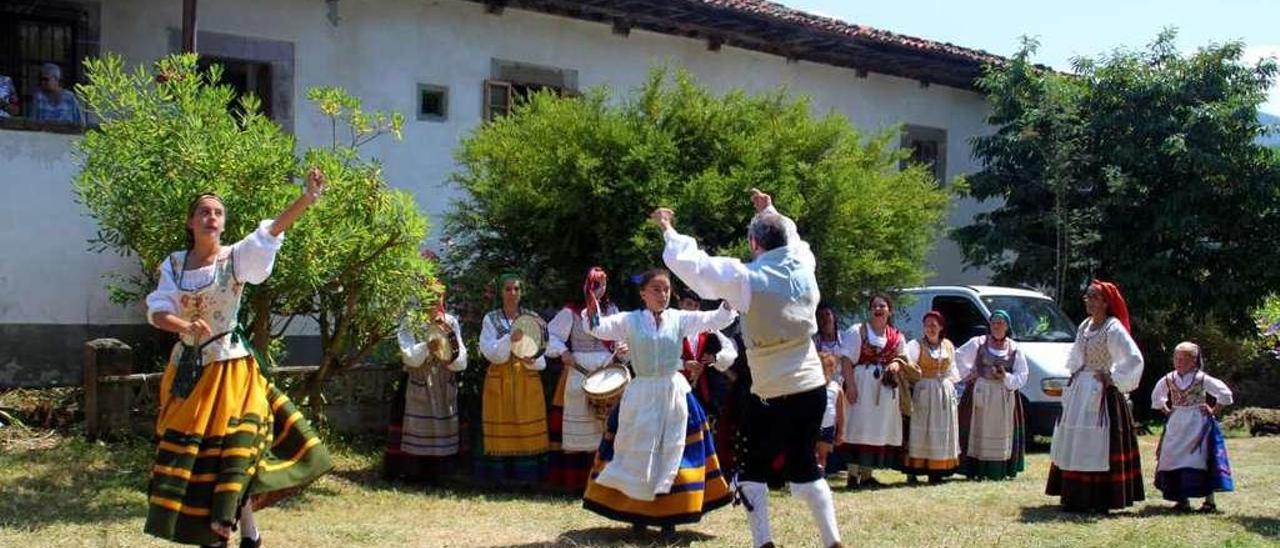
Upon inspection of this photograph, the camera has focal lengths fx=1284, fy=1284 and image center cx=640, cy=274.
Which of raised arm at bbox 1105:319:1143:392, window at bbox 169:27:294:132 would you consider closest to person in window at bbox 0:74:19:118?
window at bbox 169:27:294:132

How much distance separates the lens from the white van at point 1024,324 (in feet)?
41.7

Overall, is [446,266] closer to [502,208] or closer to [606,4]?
[502,208]

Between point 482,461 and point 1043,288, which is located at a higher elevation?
point 1043,288

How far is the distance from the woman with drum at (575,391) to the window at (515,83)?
4.78 metres

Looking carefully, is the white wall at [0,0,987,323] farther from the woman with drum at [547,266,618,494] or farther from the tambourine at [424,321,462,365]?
the woman with drum at [547,266,618,494]

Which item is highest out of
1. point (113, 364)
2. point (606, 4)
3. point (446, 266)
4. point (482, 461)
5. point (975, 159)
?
point (606, 4)

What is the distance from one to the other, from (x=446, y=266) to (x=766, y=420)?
477 centimetres

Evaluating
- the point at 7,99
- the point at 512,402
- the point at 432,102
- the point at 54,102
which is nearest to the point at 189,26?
the point at 54,102

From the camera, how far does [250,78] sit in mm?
12102

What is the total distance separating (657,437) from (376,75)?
683cm

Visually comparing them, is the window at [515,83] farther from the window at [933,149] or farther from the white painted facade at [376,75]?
the window at [933,149]

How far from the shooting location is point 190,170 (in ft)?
24.8

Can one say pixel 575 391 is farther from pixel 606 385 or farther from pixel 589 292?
pixel 589 292

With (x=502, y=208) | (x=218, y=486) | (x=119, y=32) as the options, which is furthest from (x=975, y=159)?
(x=218, y=486)
